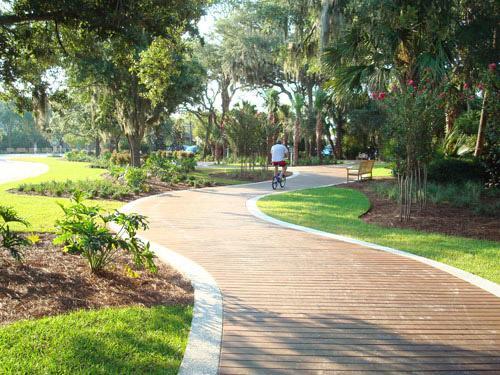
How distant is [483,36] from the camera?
43.1 ft

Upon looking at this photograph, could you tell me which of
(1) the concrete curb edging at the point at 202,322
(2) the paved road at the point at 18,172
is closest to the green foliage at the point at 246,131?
(2) the paved road at the point at 18,172

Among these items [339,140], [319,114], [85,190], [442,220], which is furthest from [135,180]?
[339,140]

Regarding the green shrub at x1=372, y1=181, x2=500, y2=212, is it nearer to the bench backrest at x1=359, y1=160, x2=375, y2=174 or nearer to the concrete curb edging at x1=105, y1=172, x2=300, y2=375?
the bench backrest at x1=359, y1=160, x2=375, y2=174

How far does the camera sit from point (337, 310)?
432 centimetres

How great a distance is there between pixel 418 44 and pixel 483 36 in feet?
6.85

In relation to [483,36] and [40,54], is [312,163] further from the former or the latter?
[40,54]

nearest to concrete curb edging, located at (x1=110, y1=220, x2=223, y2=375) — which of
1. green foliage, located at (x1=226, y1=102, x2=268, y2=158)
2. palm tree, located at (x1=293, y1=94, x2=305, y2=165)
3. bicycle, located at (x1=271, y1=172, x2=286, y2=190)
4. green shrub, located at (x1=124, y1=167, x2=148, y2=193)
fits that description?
green shrub, located at (x1=124, y1=167, x2=148, y2=193)

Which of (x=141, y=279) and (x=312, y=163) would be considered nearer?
(x=141, y=279)

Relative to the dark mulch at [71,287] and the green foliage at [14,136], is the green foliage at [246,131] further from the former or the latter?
the green foliage at [14,136]

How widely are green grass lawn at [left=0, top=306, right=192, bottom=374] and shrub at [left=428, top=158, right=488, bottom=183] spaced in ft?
39.8

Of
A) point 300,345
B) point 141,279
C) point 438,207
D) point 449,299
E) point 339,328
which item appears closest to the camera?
point 300,345

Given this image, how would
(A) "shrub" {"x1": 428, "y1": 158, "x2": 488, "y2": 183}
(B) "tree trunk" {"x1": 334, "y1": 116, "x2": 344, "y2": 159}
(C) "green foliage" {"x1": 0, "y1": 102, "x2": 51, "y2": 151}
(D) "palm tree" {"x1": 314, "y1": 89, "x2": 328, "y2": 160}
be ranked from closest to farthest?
(A) "shrub" {"x1": 428, "y1": 158, "x2": 488, "y2": 183}, (D) "palm tree" {"x1": 314, "y1": 89, "x2": 328, "y2": 160}, (B) "tree trunk" {"x1": 334, "y1": 116, "x2": 344, "y2": 159}, (C) "green foliage" {"x1": 0, "y1": 102, "x2": 51, "y2": 151}

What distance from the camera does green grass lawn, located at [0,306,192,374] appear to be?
3.10m

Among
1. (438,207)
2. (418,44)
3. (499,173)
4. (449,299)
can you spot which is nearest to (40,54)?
(449,299)
